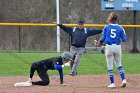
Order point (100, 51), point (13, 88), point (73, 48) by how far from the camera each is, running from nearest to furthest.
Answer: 1. point (13, 88)
2. point (73, 48)
3. point (100, 51)

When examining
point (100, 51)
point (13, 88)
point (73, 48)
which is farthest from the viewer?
point (100, 51)

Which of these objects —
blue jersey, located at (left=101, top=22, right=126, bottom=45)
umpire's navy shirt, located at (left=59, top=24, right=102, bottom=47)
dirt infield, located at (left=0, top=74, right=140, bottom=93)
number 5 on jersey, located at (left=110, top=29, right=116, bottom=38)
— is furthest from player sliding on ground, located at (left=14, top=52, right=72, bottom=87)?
umpire's navy shirt, located at (left=59, top=24, right=102, bottom=47)

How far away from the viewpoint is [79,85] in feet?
50.4

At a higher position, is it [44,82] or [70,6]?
[70,6]

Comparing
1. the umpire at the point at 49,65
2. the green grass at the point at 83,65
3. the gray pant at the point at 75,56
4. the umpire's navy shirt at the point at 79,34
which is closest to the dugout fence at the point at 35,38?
the green grass at the point at 83,65

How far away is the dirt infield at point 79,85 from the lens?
1369 centimetres


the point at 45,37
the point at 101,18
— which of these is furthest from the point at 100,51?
the point at 101,18

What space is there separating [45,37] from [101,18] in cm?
626

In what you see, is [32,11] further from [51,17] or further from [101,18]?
[101,18]

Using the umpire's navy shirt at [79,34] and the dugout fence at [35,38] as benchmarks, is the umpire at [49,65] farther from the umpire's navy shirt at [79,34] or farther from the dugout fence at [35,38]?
the dugout fence at [35,38]

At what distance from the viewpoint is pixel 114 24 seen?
1452cm

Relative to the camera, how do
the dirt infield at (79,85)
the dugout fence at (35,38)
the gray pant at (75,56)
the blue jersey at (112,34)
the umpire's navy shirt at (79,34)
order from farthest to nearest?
the dugout fence at (35,38), the umpire's navy shirt at (79,34), the gray pant at (75,56), the blue jersey at (112,34), the dirt infield at (79,85)

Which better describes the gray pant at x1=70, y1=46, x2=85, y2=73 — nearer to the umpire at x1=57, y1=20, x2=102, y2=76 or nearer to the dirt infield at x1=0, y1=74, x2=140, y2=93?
the umpire at x1=57, y1=20, x2=102, y2=76

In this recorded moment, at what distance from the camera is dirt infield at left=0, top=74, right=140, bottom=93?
1369 cm
